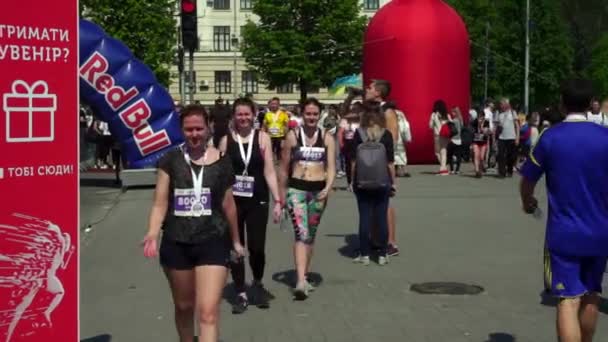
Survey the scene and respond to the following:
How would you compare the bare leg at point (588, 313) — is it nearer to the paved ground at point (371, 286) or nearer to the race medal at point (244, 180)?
the paved ground at point (371, 286)

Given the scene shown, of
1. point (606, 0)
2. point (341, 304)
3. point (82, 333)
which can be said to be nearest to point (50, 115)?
point (82, 333)

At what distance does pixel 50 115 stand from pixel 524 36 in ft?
190

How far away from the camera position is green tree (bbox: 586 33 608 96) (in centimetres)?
6862

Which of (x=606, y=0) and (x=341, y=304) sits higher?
(x=606, y=0)

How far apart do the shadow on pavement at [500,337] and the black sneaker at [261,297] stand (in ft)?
6.77

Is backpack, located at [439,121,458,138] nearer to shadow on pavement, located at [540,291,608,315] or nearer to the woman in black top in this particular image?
the woman in black top

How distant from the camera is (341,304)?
8828mm

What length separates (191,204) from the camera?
628 centimetres

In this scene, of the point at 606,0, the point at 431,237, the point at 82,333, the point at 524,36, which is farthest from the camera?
the point at 606,0

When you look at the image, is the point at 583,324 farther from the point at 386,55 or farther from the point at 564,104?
the point at 386,55

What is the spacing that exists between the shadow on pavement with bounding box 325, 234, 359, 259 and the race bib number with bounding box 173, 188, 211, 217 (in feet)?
17.8

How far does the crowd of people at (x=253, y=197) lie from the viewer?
20.3 ft

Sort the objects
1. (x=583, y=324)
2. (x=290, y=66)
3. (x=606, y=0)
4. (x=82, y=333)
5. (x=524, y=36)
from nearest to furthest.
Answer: (x=583, y=324), (x=82, y=333), (x=524, y=36), (x=290, y=66), (x=606, y=0)

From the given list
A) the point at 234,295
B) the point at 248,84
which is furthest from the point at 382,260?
the point at 248,84
